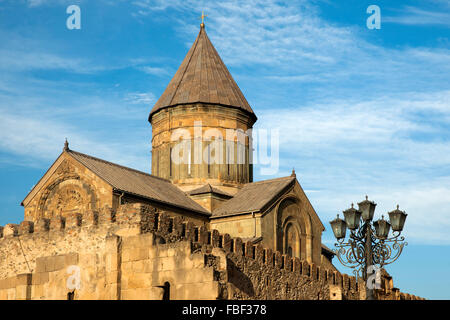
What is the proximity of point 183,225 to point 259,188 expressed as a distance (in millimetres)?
12265

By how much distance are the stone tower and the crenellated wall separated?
977cm

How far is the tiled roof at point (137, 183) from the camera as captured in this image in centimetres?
2734

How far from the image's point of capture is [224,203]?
101 ft

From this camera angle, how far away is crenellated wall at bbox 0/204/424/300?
1712 cm

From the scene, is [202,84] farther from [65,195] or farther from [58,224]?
[58,224]

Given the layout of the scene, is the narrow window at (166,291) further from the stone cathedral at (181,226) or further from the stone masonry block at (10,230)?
the stone masonry block at (10,230)

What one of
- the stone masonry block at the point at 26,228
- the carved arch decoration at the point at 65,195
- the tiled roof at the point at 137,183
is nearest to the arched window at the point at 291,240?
the tiled roof at the point at 137,183

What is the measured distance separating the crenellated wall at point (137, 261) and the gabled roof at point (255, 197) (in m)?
5.99

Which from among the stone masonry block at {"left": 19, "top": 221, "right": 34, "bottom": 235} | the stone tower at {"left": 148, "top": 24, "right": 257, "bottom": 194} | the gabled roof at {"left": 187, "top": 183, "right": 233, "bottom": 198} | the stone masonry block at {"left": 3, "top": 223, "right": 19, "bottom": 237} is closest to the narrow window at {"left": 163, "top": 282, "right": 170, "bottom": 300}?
the stone masonry block at {"left": 19, "top": 221, "right": 34, "bottom": 235}

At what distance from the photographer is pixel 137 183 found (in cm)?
2877

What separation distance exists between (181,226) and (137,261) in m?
1.71

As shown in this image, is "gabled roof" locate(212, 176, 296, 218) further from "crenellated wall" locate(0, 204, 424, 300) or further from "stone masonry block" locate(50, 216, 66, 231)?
"stone masonry block" locate(50, 216, 66, 231)
